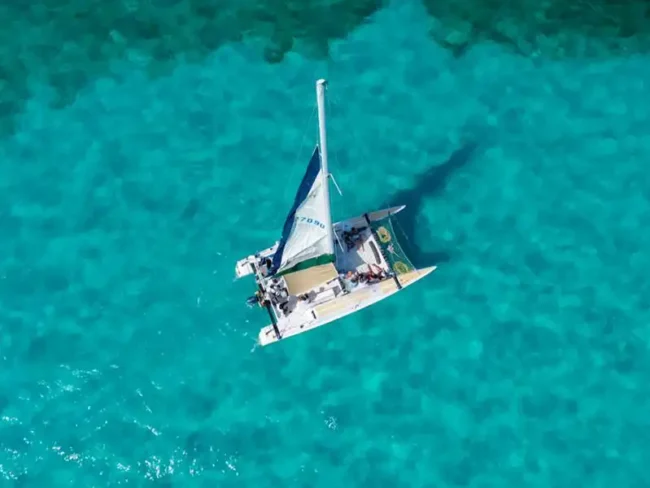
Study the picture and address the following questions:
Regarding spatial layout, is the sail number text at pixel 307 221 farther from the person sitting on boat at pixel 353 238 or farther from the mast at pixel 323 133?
the person sitting on boat at pixel 353 238

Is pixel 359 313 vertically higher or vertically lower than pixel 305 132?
lower

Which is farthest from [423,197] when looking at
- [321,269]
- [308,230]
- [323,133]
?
[323,133]

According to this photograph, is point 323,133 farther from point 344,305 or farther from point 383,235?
point 344,305

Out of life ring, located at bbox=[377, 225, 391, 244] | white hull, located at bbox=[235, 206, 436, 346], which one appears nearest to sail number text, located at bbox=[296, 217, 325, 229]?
white hull, located at bbox=[235, 206, 436, 346]

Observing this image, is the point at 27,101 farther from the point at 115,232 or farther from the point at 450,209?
the point at 450,209

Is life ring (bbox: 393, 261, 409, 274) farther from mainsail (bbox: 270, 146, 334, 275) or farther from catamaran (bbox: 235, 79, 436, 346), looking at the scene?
mainsail (bbox: 270, 146, 334, 275)

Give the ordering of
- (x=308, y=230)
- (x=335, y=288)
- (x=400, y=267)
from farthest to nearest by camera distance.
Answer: (x=400, y=267) → (x=335, y=288) → (x=308, y=230)
